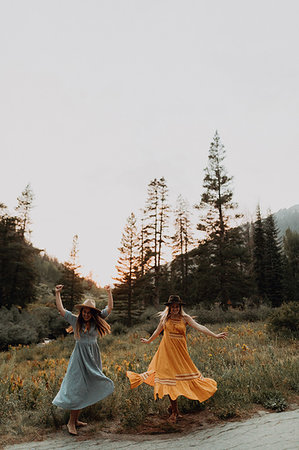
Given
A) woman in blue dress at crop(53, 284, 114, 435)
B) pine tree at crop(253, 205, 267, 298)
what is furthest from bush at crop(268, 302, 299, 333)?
pine tree at crop(253, 205, 267, 298)

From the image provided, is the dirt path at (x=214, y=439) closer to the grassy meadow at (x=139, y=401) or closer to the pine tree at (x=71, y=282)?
the grassy meadow at (x=139, y=401)

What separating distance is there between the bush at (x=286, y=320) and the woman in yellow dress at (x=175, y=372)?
7139 mm

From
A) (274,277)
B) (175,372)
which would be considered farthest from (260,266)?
(175,372)

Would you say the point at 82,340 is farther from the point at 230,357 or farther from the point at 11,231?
the point at 11,231

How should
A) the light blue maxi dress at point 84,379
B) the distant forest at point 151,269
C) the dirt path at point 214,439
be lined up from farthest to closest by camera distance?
1. the distant forest at point 151,269
2. the light blue maxi dress at point 84,379
3. the dirt path at point 214,439

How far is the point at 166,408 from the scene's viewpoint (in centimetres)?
477

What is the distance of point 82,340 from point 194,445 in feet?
7.06

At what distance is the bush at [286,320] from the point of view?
10.6 meters

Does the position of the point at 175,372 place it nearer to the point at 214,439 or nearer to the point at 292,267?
the point at 214,439

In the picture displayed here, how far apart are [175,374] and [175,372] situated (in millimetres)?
31

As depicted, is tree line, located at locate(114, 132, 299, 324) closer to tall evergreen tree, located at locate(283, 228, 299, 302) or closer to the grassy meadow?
tall evergreen tree, located at locate(283, 228, 299, 302)

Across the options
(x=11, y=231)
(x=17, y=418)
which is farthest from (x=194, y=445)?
(x=11, y=231)

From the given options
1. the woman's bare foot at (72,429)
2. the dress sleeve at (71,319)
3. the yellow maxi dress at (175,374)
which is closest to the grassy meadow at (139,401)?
the woman's bare foot at (72,429)

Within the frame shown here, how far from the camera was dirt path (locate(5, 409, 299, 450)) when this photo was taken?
11.0 ft
